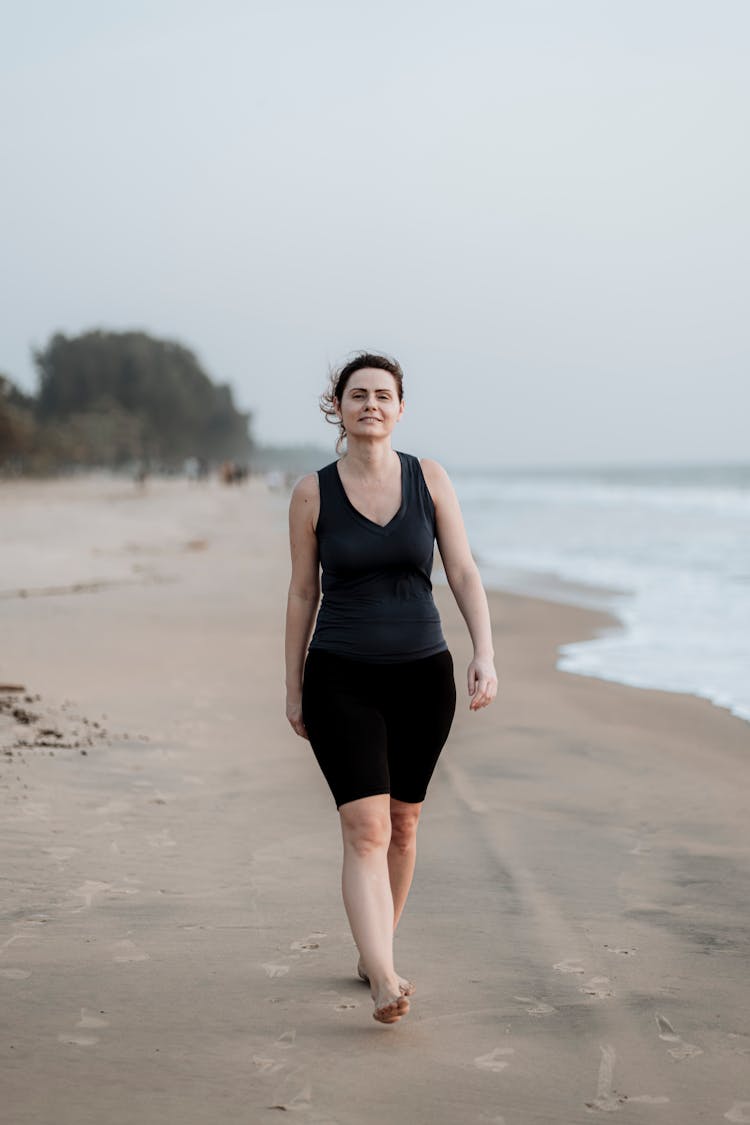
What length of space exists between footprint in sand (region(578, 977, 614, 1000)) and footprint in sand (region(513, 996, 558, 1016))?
164 millimetres

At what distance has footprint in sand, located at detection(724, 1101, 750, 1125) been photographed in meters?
2.81

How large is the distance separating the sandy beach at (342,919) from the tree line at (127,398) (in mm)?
108179

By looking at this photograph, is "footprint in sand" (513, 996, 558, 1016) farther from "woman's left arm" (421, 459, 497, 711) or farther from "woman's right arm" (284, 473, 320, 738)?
"woman's right arm" (284, 473, 320, 738)

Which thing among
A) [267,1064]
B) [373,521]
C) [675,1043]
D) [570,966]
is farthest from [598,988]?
[373,521]

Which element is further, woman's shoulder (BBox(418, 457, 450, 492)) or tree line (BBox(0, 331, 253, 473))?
tree line (BBox(0, 331, 253, 473))

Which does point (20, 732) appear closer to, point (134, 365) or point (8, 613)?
point (8, 613)

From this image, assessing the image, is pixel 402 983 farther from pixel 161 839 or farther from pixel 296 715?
pixel 161 839

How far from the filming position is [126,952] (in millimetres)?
3797

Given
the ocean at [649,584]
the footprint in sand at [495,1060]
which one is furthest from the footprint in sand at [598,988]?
the ocean at [649,584]

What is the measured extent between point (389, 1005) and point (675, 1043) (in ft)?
2.48

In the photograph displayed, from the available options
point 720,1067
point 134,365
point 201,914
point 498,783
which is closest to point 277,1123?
point 720,1067

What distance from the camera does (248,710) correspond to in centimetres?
791

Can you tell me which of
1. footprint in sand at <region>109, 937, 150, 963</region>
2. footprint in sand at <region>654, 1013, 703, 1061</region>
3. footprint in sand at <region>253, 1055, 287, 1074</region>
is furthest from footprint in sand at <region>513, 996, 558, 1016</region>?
footprint in sand at <region>109, 937, 150, 963</region>

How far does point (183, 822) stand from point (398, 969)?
71.0 inches
